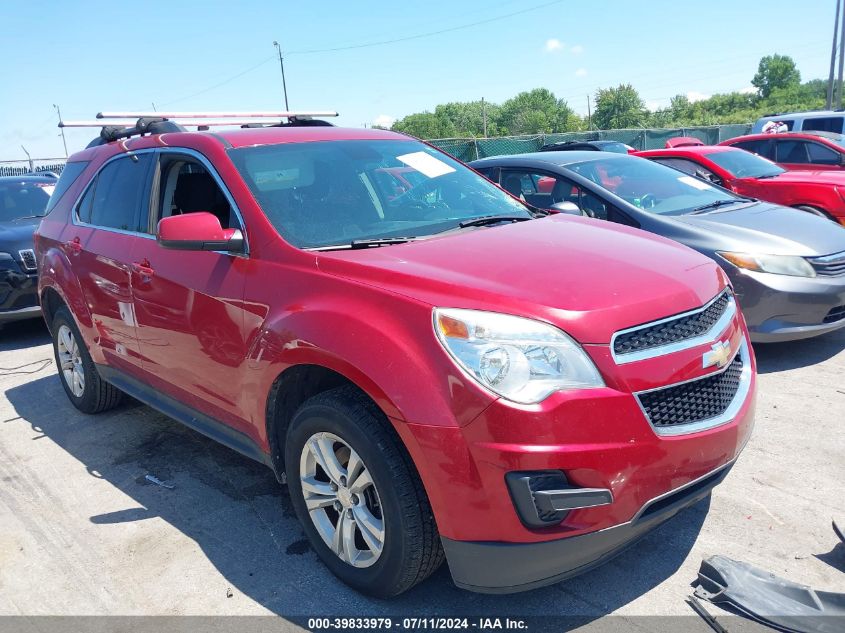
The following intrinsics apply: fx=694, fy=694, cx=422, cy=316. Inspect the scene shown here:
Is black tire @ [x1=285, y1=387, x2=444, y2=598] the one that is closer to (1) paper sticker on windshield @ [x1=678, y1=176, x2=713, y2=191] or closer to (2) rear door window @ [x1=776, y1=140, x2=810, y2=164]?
(1) paper sticker on windshield @ [x1=678, y1=176, x2=713, y2=191]

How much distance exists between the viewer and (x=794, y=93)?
254 feet

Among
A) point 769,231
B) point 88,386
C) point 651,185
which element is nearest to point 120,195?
point 88,386

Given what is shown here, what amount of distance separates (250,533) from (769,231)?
4333 mm

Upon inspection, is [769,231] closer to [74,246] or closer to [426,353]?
[426,353]

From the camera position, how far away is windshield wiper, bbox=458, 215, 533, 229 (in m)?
3.40

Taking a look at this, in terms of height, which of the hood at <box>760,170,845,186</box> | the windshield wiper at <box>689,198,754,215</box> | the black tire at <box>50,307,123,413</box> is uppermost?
the windshield wiper at <box>689,198,754,215</box>

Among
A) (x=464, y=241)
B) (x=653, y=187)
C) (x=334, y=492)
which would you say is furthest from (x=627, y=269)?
(x=653, y=187)

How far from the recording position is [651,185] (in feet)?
20.2

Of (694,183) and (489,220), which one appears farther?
(694,183)

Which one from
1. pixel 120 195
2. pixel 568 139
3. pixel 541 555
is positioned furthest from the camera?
pixel 568 139

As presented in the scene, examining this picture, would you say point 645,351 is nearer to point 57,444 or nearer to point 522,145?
point 57,444

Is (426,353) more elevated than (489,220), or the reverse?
(489,220)

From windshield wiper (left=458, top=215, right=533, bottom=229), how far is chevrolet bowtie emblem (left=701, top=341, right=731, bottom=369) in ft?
4.19

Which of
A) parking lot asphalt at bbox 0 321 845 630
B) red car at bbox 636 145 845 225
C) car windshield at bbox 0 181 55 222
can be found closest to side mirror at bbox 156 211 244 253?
parking lot asphalt at bbox 0 321 845 630
